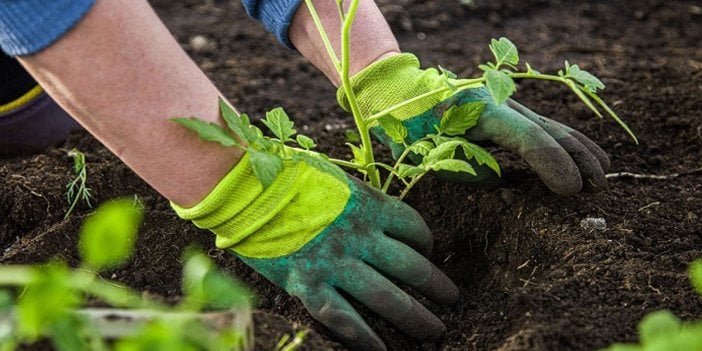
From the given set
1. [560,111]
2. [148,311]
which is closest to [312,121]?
[560,111]

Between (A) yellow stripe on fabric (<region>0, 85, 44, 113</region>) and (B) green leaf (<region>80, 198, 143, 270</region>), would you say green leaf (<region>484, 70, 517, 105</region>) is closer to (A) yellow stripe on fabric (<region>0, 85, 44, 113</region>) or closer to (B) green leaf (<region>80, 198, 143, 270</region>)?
(B) green leaf (<region>80, 198, 143, 270</region>)

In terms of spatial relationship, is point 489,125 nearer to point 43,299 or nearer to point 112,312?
point 112,312

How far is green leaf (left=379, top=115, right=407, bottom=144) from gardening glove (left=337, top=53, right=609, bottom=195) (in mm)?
76

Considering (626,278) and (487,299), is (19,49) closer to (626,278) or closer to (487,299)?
(487,299)

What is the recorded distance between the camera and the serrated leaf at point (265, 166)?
1.58 metres

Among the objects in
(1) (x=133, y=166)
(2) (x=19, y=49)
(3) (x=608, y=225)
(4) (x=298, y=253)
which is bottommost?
(3) (x=608, y=225)

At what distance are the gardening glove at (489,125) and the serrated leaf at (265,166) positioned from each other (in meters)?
0.44

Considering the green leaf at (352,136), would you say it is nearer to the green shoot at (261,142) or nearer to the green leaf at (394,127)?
the green leaf at (394,127)

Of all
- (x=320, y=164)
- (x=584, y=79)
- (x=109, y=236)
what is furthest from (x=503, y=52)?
(x=109, y=236)

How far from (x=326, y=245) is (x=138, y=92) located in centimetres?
44

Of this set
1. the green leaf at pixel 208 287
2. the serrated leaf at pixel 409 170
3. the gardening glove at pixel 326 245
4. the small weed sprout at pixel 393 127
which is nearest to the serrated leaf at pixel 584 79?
the small weed sprout at pixel 393 127

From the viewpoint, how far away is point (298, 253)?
5.92ft

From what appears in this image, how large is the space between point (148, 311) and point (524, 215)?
958mm

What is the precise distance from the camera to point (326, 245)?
1.80 metres
